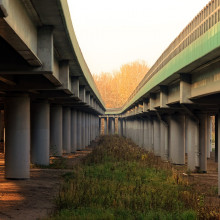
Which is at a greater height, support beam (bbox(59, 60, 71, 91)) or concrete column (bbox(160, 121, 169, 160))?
support beam (bbox(59, 60, 71, 91))

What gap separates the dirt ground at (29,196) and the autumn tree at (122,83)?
10125cm

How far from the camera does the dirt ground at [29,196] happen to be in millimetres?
10391

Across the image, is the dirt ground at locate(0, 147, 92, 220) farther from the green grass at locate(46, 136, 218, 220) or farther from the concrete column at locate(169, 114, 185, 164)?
the concrete column at locate(169, 114, 185, 164)

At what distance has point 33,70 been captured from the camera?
1144cm

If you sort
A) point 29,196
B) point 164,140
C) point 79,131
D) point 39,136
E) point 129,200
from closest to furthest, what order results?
point 129,200 → point 29,196 → point 39,136 → point 164,140 → point 79,131

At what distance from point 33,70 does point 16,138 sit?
532 centimetres

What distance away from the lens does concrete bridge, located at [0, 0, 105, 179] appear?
918 centimetres

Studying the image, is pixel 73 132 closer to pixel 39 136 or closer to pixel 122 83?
pixel 39 136

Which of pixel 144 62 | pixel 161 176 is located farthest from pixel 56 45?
pixel 144 62

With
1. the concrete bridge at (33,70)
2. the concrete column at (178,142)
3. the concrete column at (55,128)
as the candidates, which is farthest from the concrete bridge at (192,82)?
the concrete column at (55,128)

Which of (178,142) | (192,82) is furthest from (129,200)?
(178,142)

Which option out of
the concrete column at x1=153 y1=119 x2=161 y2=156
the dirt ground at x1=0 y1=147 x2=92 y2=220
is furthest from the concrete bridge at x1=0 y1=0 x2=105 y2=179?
the concrete column at x1=153 y1=119 x2=161 y2=156

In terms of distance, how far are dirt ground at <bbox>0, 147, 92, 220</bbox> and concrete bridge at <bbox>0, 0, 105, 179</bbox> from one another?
1.00m

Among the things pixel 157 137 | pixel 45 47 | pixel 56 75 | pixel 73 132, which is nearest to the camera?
pixel 45 47
